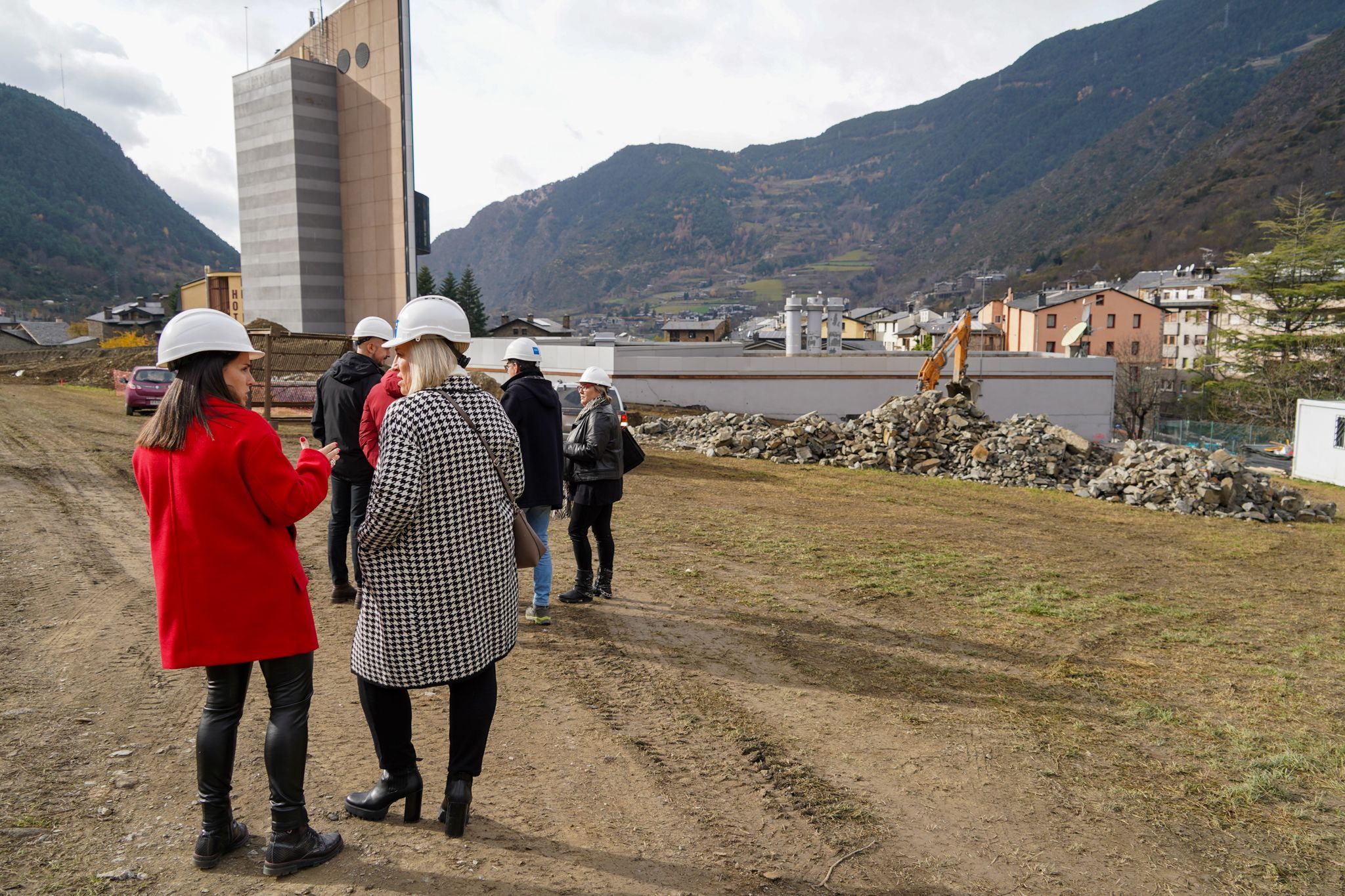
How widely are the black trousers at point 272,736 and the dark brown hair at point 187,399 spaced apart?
0.81m

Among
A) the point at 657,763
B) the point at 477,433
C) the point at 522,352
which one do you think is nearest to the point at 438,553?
the point at 477,433

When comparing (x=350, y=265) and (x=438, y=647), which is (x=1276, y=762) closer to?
(x=438, y=647)

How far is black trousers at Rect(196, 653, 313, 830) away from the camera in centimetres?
287

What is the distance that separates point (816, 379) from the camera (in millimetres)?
36594

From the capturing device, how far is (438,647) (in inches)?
115

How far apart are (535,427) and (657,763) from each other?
2299 mm

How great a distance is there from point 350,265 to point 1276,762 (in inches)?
1475

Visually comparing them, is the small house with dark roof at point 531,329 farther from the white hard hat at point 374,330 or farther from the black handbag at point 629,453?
the white hard hat at point 374,330

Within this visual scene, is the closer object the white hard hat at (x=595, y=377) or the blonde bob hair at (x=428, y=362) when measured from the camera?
the blonde bob hair at (x=428, y=362)

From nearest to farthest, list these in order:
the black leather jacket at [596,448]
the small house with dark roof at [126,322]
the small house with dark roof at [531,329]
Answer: the black leather jacket at [596,448], the small house with dark roof at [531,329], the small house with dark roof at [126,322]

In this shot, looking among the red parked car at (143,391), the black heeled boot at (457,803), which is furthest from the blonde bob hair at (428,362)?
the red parked car at (143,391)

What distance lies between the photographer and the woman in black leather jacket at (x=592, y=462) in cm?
604

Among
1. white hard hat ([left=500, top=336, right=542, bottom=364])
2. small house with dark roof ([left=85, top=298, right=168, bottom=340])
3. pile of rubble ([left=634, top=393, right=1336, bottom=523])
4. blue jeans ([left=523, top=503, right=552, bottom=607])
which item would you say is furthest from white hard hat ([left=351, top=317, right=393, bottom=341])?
small house with dark roof ([left=85, top=298, right=168, bottom=340])

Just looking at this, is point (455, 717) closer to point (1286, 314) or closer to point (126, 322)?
point (1286, 314)
